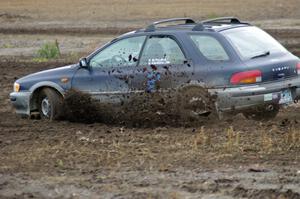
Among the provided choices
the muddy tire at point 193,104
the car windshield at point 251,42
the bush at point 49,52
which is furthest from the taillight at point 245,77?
the bush at point 49,52

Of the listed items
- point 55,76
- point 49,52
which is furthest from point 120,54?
point 49,52

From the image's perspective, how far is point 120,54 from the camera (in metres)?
12.5

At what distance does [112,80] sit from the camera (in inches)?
488

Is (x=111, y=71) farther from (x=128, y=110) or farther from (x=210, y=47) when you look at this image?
(x=210, y=47)

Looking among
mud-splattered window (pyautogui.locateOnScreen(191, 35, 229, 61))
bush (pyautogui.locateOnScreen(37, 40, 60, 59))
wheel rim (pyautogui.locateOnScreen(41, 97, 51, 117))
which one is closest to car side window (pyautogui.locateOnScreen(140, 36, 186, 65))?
mud-splattered window (pyautogui.locateOnScreen(191, 35, 229, 61))

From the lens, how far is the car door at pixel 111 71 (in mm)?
12305

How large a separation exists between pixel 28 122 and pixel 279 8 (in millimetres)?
31476

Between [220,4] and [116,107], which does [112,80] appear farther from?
[220,4]

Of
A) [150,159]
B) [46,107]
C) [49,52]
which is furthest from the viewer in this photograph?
[49,52]

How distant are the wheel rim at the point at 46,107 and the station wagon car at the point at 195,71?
0.03 m

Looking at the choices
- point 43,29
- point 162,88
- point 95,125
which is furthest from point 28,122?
point 43,29

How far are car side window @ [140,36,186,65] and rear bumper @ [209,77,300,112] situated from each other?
844 mm

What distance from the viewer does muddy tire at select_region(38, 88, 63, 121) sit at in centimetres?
1287

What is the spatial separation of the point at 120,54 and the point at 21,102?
6.52ft
